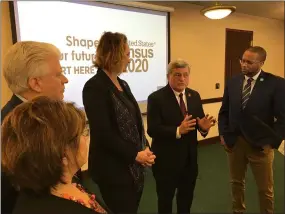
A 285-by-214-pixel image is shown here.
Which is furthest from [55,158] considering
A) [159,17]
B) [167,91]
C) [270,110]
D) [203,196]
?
[159,17]

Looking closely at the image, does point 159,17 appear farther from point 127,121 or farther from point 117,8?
point 127,121

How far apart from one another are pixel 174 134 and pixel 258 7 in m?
3.69

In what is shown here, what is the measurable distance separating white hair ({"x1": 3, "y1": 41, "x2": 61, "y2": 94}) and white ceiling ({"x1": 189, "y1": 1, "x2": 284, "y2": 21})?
3.44 m

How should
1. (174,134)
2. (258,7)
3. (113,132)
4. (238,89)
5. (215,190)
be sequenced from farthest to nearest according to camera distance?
1. (258,7)
2. (215,190)
3. (238,89)
4. (174,134)
5. (113,132)

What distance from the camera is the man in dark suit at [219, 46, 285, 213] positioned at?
180 centimetres

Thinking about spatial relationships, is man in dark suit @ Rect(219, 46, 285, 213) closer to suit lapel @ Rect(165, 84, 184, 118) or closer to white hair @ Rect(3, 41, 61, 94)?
suit lapel @ Rect(165, 84, 184, 118)

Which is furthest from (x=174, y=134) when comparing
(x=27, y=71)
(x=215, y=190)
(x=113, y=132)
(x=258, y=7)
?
(x=258, y=7)

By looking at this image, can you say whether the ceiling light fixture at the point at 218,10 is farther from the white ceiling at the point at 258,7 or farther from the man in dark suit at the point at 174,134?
the man in dark suit at the point at 174,134

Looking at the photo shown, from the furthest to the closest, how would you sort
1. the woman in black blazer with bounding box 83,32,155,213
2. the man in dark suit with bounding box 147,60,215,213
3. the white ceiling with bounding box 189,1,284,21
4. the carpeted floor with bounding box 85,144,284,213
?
the white ceiling with bounding box 189,1,284,21 → the carpeted floor with bounding box 85,144,284,213 → the man in dark suit with bounding box 147,60,215,213 → the woman in black blazer with bounding box 83,32,155,213

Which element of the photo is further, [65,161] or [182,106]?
[182,106]

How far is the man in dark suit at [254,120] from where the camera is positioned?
1796mm

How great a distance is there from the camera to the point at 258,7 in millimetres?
4355

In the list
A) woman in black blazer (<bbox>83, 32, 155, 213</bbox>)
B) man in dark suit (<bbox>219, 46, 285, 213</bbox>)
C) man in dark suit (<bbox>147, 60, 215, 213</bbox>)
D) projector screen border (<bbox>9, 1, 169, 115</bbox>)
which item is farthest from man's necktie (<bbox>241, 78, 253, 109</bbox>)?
projector screen border (<bbox>9, 1, 169, 115</bbox>)

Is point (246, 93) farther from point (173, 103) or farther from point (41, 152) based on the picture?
point (41, 152)
